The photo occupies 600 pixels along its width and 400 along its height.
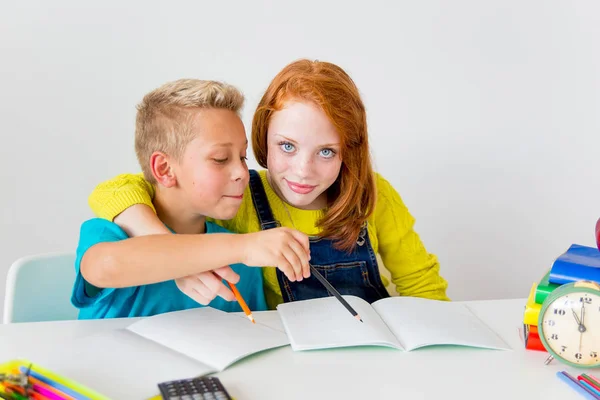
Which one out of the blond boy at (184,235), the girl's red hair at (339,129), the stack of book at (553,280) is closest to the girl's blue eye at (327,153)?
the girl's red hair at (339,129)

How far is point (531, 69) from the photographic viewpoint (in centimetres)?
202

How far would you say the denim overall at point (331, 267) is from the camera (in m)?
1.43

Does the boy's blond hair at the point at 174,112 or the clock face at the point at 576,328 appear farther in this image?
the boy's blond hair at the point at 174,112

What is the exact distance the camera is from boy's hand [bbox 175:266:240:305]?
108 centimetres

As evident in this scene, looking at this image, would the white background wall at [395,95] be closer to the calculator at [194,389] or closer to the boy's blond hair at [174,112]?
the boy's blond hair at [174,112]

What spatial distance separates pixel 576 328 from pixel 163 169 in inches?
29.4

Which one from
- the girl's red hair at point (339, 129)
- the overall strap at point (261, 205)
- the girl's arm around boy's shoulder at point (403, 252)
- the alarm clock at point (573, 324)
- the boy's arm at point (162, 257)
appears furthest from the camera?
the girl's arm around boy's shoulder at point (403, 252)

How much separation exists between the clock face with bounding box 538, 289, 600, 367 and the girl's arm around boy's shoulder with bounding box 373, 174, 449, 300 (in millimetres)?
555

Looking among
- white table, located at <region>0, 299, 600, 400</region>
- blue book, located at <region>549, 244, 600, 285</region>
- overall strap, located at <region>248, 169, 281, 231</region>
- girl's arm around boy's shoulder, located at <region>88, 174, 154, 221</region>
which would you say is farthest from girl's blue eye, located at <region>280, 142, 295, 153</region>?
blue book, located at <region>549, 244, 600, 285</region>

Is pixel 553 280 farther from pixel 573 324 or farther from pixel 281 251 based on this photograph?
pixel 281 251

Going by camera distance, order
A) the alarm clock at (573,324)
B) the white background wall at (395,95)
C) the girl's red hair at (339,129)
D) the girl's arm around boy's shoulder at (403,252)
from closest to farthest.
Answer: the alarm clock at (573,324), the girl's red hair at (339,129), the girl's arm around boy's shoulder at (403,252), the white background wall at (395,95)

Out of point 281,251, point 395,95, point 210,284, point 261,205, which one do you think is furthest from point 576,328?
point 395,95

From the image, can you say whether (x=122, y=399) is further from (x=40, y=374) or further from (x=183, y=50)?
(x=183, y=50)

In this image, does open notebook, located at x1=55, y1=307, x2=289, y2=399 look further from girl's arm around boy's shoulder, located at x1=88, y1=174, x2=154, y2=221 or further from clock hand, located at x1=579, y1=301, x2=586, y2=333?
clock hand, located at x1=579, y1=301, x2=586, y2=333
